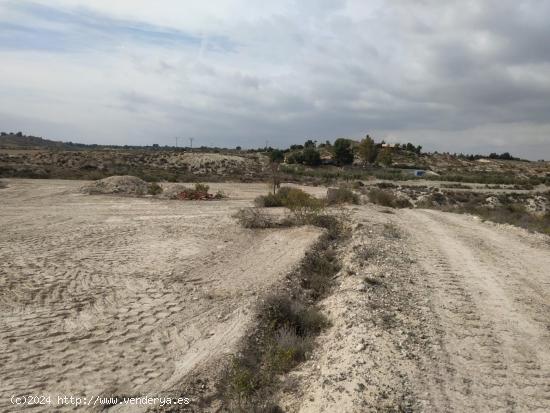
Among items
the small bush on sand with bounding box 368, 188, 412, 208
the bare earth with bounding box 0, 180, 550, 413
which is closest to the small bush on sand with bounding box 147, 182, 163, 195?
the small bush on sand with bounding box 368, 188, 412, 208

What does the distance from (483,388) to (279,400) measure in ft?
7.62

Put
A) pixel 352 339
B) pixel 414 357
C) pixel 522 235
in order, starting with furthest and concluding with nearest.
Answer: pixel 522 235
pixel 352 339
pixel 414 357

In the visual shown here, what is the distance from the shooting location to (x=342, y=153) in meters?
95.8

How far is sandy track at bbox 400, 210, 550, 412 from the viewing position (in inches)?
225

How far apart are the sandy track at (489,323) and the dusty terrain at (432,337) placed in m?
0.02

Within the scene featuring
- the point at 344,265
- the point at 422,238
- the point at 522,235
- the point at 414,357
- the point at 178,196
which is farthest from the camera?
the point at 178,196

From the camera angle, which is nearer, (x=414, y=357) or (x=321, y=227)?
(x=414, y=357)

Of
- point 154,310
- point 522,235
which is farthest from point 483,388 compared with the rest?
point 522,235

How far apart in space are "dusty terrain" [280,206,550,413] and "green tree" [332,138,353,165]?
273 ft

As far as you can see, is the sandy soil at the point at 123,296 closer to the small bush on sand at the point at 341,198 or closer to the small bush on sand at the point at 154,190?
the small bush on sand at the point at 341,198

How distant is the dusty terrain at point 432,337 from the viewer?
5.68 m

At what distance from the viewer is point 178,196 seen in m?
31.6

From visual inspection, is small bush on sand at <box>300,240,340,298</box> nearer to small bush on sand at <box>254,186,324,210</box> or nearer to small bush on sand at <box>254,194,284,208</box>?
small bush on sand at <box>254,186,324,210</box>

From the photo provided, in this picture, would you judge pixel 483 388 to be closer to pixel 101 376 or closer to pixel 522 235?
pixel 101 376
